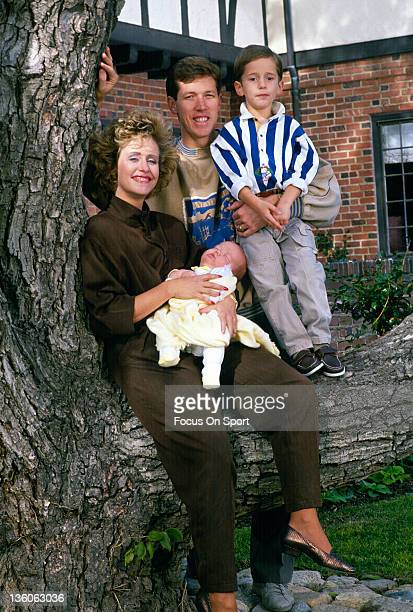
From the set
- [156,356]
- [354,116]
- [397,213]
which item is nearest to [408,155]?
[397,213]

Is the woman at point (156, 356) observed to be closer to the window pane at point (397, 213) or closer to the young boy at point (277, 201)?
the young boy at point (277, 201)

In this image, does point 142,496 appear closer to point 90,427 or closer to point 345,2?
point 90,427

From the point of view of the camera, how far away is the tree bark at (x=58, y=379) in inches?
139

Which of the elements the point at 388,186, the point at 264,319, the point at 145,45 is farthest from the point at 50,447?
the point at 388,186

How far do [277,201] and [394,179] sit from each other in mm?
9155

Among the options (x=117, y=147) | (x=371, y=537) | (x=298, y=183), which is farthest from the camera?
(x=371, y=537)

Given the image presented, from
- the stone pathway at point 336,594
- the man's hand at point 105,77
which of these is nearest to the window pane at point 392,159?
the stone pathway at point 336,594

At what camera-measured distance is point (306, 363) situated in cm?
420

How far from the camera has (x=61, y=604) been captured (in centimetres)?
359

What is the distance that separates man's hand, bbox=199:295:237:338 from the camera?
12.1 feet

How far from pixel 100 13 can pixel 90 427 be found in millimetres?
1535

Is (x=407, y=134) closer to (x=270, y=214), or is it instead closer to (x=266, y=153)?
(x=266, y=153)

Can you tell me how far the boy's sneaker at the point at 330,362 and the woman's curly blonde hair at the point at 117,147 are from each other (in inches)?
Result: 39.8

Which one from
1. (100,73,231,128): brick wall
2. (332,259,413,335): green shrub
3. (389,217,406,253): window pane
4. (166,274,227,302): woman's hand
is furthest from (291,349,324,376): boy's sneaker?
(389,217,406,253): window pane
